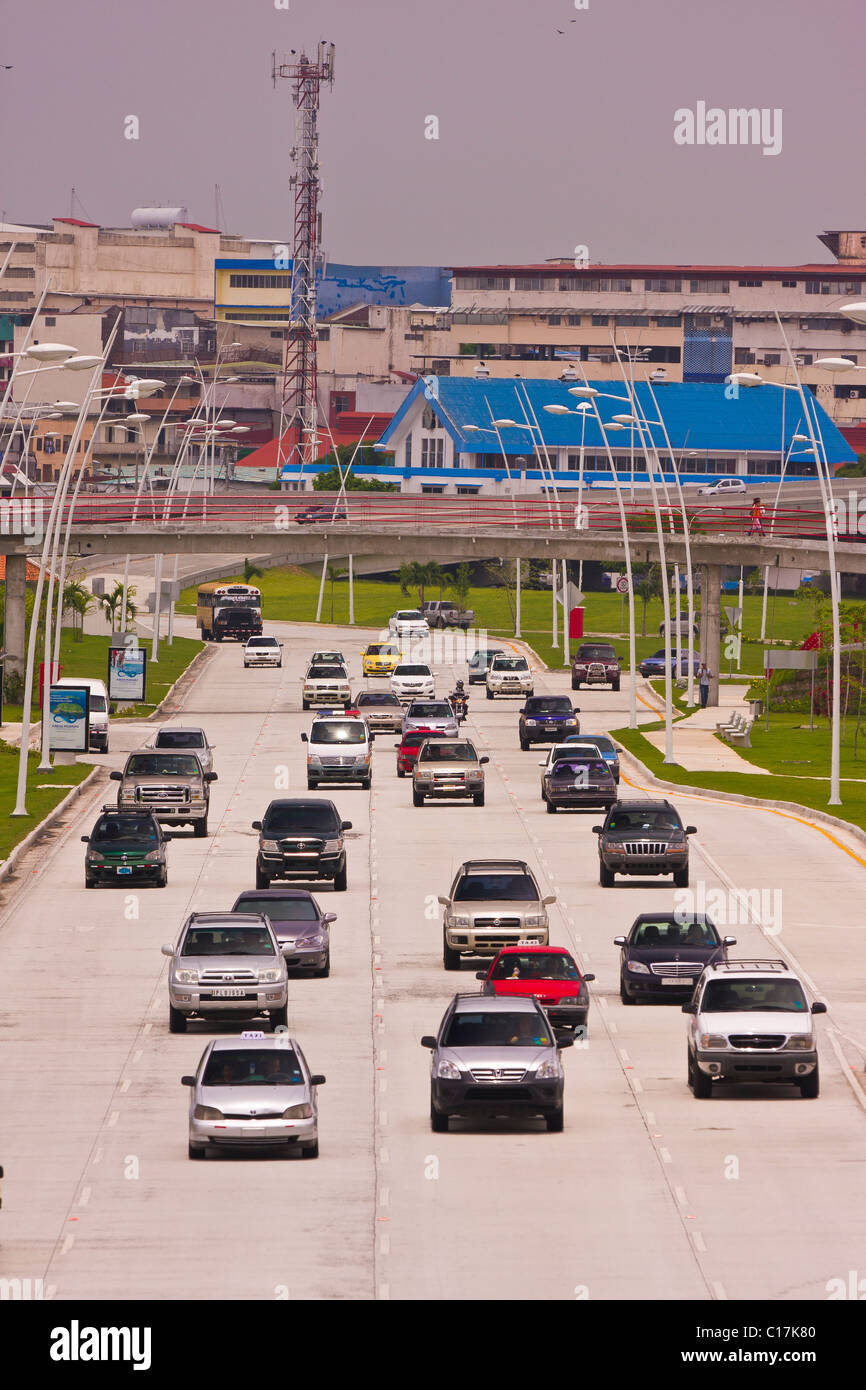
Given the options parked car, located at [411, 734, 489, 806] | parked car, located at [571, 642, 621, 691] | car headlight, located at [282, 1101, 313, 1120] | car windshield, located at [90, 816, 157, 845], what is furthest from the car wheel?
parked car, located at [571, 642, 621, 691]

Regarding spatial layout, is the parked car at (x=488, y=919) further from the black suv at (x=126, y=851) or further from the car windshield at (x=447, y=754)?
the car windshield at (x=447, y=754)

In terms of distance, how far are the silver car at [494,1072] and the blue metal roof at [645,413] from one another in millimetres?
149029

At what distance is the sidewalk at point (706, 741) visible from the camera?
230ft

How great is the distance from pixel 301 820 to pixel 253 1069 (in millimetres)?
19899

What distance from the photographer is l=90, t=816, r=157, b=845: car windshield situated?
45.8m

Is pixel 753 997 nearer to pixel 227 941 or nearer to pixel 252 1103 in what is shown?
pixel 252 1103

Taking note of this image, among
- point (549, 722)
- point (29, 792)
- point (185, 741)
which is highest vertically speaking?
point (185, 741)

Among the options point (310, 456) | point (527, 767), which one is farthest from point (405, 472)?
point (527, 767)

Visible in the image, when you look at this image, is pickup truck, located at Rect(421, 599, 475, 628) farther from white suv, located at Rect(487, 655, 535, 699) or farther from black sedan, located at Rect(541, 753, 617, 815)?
black sedan, located at Rect(541, 753, 617, 815)

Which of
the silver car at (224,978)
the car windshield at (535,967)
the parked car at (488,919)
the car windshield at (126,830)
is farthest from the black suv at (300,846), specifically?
the car windshield at (535,967)

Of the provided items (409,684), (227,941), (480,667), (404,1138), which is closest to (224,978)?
(227,941)

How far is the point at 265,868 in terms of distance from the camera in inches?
1753

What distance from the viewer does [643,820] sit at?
45.8 m

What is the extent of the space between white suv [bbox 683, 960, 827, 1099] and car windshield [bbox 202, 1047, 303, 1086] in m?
5.63
